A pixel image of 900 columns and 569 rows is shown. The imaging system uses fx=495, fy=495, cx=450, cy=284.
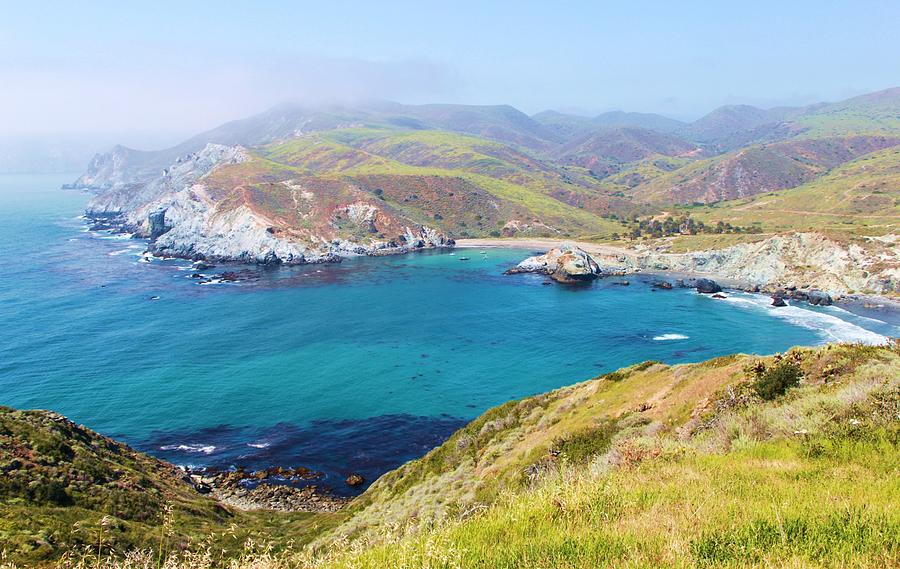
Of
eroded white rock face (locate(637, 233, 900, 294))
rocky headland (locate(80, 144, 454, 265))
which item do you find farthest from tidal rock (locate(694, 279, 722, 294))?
rocky headland (locate(80, 144, 454, 265))

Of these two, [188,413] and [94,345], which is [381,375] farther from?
[94,345]

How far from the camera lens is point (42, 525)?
2252 centimetres

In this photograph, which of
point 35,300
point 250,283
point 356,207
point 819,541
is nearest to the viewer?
point 819,541

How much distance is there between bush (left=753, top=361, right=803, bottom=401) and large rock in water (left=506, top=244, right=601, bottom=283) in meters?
118

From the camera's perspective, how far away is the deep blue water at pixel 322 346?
190 ft

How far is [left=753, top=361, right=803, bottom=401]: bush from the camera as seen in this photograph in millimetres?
19422

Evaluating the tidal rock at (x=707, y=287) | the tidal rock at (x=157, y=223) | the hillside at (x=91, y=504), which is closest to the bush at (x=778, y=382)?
the hillside at (x=91, y=504)

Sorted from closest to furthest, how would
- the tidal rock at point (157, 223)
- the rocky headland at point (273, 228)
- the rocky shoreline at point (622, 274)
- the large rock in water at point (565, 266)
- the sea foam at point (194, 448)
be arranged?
the sea foam at point (194, 448), the rocky shoreline at point (622, 274), the large rock in water at point (565, 266), the rocky headland at point (273, 228), the tidal rock at point (157, 223)

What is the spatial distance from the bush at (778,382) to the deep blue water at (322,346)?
3899cm

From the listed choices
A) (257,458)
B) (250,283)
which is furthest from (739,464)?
(250,283)

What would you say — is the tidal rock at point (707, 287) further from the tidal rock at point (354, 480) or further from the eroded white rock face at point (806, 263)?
the tidal rock at point (354, 480)

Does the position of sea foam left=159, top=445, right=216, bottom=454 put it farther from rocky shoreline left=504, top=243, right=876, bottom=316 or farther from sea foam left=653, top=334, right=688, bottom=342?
rocky shoreline left=504, top=243, right=876, bottom=316

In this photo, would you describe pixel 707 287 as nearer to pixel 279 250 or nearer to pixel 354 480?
pixel 354 480

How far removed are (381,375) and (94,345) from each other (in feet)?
155
